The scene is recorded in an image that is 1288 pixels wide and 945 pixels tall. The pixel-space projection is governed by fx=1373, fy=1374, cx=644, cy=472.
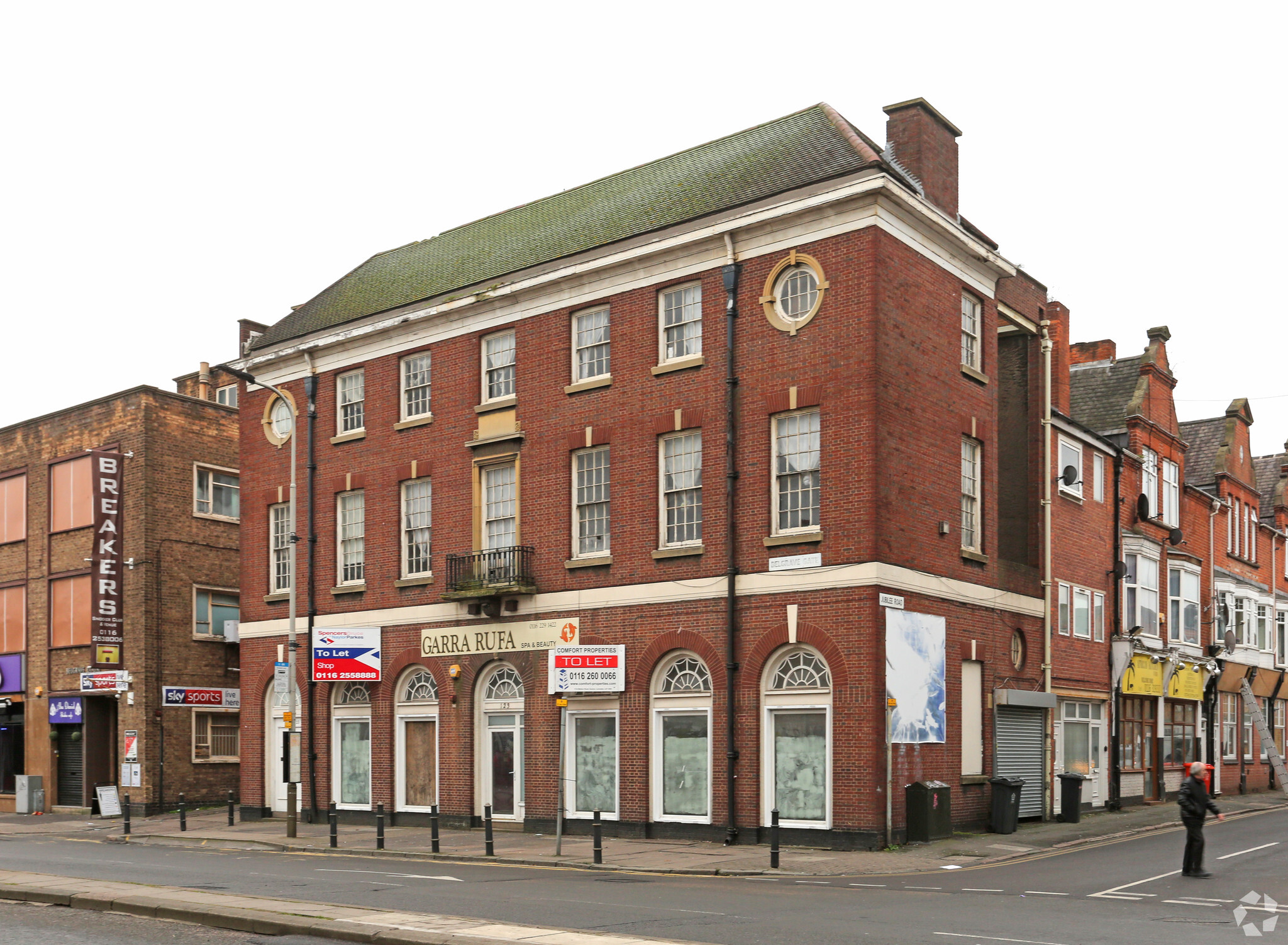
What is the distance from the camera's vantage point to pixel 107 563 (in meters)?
39.4

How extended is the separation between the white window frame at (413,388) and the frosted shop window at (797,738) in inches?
437

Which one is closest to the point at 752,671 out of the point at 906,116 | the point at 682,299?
the point at 682,299

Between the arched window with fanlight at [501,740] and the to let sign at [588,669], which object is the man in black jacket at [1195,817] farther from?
the arched window with fanlight at [501,740]

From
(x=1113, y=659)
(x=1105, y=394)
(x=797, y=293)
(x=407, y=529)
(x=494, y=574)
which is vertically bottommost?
(x=1113, y=659)

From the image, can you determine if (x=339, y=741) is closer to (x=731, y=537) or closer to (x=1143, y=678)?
(x=731, y=537)

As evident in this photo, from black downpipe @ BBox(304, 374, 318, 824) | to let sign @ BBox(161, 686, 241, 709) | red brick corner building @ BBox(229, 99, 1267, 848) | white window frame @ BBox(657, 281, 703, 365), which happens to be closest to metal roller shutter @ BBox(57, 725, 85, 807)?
to let sign @ BBox(161, 686, 241, 709)

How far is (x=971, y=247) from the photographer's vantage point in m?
27.5

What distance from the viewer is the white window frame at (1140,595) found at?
3622 centimetres

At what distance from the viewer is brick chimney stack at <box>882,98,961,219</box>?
2748cm

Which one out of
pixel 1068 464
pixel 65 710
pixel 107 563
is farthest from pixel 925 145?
pixel 65 710

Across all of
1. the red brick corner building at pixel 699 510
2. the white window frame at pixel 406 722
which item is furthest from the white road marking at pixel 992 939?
the white window frame at pixel 406 722

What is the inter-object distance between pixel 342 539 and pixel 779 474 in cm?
1279

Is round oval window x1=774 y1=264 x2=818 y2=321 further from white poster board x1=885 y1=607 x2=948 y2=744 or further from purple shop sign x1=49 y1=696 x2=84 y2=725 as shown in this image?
purple shop sign x1=49 y1=696 x2=84 y2=725

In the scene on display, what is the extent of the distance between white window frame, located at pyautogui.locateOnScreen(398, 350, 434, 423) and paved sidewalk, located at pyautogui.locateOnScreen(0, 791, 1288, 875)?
9414 mm
